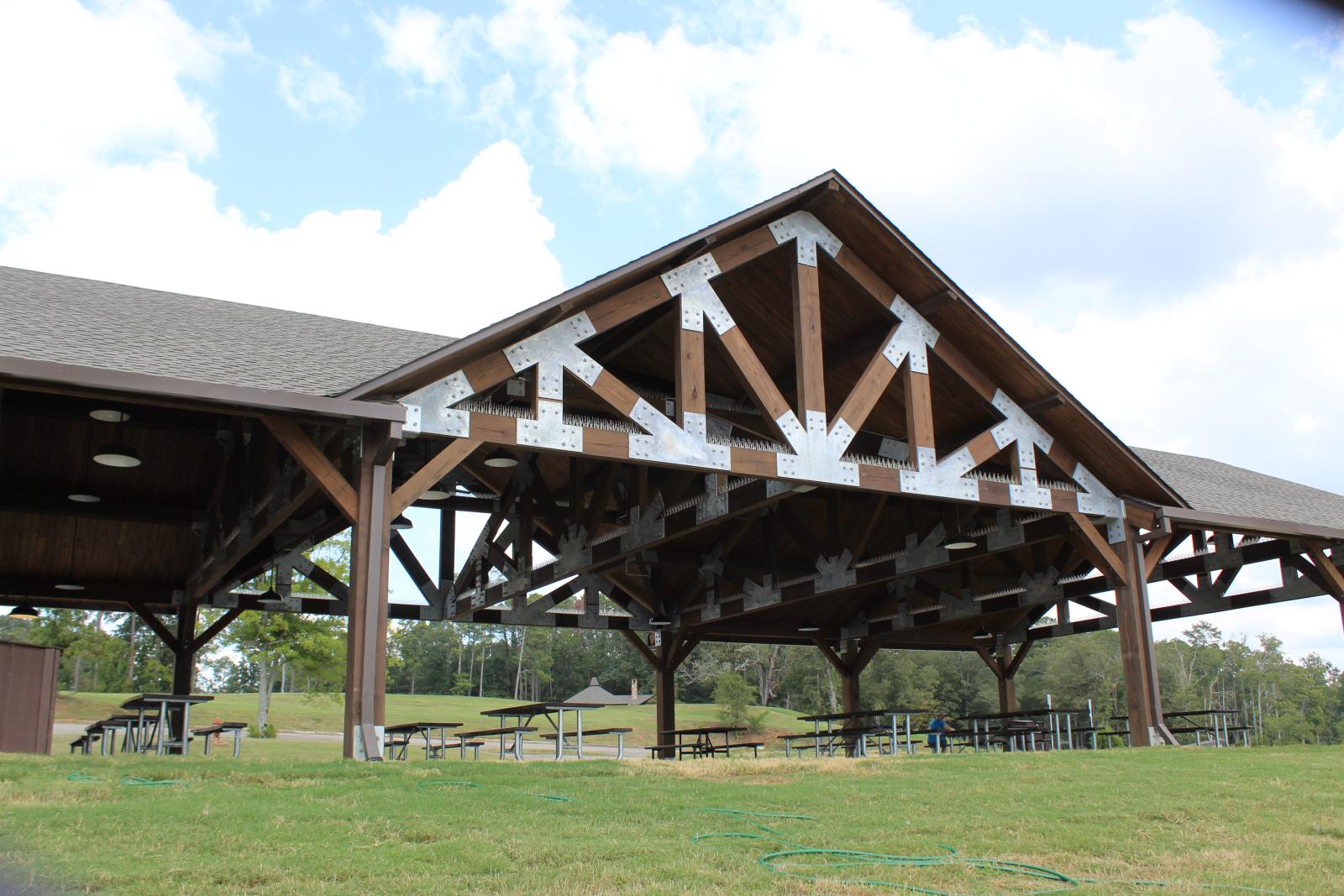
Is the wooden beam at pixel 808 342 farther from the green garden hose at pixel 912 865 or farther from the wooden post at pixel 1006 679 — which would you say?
the wooden post at pixel 1006 679

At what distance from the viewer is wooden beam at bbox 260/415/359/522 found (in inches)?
376

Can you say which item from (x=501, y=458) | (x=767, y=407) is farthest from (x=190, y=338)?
(x=767, y=407)

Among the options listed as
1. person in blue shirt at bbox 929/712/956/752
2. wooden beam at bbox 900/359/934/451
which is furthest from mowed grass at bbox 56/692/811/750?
wooden beam at bbox 900/359/934/451

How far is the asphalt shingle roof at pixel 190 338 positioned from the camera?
30.4 feet

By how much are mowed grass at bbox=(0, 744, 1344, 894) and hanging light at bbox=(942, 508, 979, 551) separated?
6.28 metres

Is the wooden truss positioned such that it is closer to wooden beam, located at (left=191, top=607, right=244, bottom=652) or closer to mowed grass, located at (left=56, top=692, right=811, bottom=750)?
wooden beam, located at (left=191, top=607, right=244, bottom=652)

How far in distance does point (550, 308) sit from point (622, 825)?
5.64 metres

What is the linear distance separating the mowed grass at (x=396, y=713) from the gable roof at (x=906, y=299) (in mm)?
23173

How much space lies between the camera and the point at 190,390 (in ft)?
28.1

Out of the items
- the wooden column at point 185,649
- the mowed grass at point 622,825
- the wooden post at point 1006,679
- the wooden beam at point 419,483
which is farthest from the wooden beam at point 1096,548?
the wooden column at point 185,649

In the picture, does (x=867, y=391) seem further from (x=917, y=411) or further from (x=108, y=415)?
(x=108, y=415)

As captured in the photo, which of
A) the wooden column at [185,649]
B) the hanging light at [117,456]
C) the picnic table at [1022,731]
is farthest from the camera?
the wooden column at [185,649]

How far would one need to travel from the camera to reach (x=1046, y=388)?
13891 millimetres

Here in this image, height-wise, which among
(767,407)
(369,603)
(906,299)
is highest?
(906,299)
